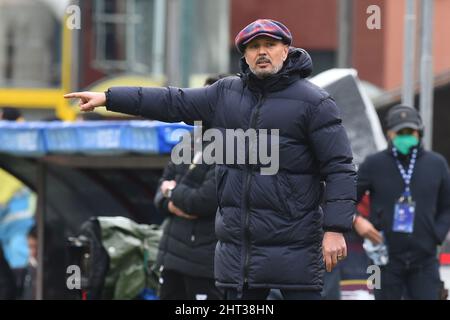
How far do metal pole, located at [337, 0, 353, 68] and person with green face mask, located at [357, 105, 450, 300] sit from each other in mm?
6548

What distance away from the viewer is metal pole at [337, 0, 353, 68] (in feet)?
56.3

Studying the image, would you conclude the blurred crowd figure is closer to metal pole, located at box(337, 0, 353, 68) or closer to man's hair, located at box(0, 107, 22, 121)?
man's hair, located at box(0, 107, 22, 121)

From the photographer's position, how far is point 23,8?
28125mm

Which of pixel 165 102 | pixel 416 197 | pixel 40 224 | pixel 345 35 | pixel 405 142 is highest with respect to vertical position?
pixel 345 35

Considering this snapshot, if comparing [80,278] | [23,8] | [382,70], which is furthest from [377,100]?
[23,8]

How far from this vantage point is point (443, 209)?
10.6 m

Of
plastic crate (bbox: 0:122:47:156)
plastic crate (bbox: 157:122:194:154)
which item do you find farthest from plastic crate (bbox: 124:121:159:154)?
plastic crate (bbox: 0:122:47:156)

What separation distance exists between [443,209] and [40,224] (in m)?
4.37

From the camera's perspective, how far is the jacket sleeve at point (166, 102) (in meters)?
7.43

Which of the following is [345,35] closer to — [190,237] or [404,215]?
[404,215]

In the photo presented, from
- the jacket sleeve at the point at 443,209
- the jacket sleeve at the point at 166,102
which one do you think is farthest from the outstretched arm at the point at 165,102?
the jacket sleeve at the point at 443,209

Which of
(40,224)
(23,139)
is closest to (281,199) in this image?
(23,139)

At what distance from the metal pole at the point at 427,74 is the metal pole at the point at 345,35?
5.10 m

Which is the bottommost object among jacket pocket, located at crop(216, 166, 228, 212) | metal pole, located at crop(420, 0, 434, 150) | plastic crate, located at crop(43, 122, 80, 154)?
plastic crate, located at crop(43, 122, 80, 154)
